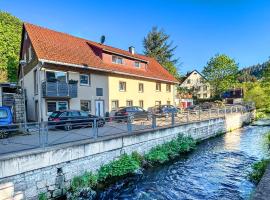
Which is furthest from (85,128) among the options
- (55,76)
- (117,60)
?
(117,60)

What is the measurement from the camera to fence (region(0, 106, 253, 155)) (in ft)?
32.4

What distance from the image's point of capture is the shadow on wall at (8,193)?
754 cm

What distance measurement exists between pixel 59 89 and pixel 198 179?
13.3 m

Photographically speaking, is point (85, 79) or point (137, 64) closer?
point (85, 79)

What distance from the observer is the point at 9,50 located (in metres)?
39.4

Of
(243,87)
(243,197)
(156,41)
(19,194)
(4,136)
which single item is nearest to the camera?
(19,194)

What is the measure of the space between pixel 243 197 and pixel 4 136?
11660 mm

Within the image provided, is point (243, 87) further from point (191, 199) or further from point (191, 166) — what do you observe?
point (191, 199)

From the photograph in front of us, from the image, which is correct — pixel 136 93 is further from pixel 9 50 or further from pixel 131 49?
pixel 9 50

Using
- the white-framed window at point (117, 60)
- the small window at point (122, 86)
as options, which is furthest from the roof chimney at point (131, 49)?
the small window at point (122, 86)

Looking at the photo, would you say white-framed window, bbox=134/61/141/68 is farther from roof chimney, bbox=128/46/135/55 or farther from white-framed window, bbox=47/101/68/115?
white-framed window, bbox=47/101/68/115

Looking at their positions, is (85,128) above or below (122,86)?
below

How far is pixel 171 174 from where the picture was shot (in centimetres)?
1213

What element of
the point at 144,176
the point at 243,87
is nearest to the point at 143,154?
the point at 144,176
